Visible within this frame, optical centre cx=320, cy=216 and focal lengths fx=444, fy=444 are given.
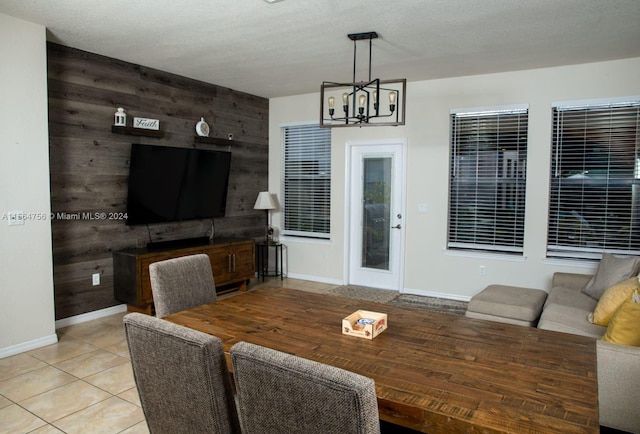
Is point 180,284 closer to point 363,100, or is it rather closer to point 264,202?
point 363,100

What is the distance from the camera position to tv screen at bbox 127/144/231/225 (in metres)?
4.90

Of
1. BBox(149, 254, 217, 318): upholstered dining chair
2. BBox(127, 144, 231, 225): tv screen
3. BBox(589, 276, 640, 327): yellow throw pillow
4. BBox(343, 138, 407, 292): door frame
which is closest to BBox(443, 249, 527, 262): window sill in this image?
BBox(343, 138, 407, 292): door frame

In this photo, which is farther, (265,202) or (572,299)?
(265,202)

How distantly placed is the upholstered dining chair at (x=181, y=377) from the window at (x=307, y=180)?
515cm

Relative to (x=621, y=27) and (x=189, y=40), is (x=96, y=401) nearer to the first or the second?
(x=189, y=40)

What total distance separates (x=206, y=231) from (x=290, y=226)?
4.91 feet

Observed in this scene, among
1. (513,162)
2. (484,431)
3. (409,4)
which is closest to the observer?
(484,431)

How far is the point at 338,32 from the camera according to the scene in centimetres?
380

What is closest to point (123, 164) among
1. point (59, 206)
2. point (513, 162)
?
point (59, 206)

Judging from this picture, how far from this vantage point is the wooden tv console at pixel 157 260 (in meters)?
4.53

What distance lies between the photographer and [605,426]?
8.09 ft

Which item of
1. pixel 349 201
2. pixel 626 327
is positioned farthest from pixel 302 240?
pixel 626 327

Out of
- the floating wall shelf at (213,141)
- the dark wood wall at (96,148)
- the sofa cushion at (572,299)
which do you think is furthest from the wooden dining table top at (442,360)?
the floating wall shelf at (213,141)

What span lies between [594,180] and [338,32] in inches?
127
